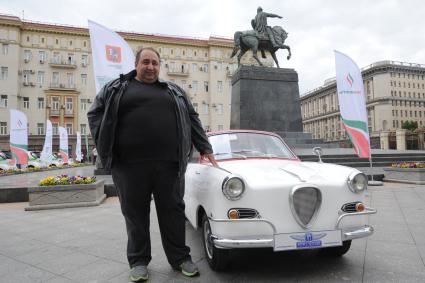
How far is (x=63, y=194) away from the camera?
294 inches

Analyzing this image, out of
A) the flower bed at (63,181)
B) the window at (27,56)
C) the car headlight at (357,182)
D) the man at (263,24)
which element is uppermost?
the window at (27,56)

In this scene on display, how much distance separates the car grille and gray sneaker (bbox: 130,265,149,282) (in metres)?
1.49

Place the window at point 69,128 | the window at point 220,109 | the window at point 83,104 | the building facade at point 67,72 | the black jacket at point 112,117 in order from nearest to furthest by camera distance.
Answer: the black jacket at point 112,117 → the building facade at point 67,72 → the window at point 69,128 → the window at point 83,104 → the window at point 220,109

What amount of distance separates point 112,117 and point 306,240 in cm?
206

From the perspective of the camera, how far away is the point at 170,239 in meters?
3.35

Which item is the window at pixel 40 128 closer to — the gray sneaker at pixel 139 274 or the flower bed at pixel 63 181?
the flower bed at pixel 63 181

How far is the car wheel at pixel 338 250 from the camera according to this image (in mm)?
3562

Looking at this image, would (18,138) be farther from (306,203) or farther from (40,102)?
(40,102)

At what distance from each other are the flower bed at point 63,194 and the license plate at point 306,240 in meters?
5.69

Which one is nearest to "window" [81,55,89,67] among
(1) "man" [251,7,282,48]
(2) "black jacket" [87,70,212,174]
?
(1) "man" [251,7,282,48]

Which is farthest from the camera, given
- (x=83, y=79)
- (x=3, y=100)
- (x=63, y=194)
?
(x=83, y=79)

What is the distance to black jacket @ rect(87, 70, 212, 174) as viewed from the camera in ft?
10.2

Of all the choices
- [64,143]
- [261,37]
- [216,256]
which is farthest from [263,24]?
[64,143]

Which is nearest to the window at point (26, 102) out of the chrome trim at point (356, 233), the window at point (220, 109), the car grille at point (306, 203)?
the window at point (220, 109)
